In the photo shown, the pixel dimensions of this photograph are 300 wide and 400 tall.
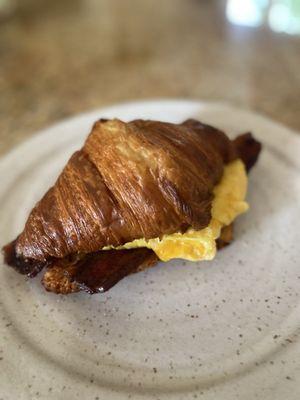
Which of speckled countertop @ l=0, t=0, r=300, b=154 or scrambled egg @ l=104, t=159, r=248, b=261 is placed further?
speckled countertop @ l=0, t=0, r=300, b=154

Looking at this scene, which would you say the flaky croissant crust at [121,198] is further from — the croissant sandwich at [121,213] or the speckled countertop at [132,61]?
the speckled countertop at [132,61]

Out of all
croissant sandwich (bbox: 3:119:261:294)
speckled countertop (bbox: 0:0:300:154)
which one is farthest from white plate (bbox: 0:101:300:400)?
speckled countertop (bbox: 0:0:300:154)

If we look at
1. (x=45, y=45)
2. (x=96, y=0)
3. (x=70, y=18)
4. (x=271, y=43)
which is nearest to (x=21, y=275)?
(x=45, y=45)

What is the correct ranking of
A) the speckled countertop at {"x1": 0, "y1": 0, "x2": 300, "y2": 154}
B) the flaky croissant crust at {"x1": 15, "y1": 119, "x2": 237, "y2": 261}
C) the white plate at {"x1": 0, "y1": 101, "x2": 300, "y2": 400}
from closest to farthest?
1. the white plate at {"x1": 0, "y1": 101, "x2": 300, "y2": 400}
2. the flaky croissant crust at {"x1": 15, "y1": 119, "x2": 237, "y2": 261}
3. the speckled countertop at {"x1": 0, "y1": 0, "x2": 300, "y2": 154}

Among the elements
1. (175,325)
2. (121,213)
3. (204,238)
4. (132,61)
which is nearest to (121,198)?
(121,213)

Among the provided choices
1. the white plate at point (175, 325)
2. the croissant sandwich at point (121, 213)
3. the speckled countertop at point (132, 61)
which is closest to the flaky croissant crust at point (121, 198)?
the croissant sandwich at point (121, 213)

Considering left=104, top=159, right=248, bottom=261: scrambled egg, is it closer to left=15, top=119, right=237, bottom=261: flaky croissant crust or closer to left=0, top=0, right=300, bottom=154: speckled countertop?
left=15, top=119, right=237, bottom=261: flaky croissant crust

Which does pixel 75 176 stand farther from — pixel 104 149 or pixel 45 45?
pixel 45 45
